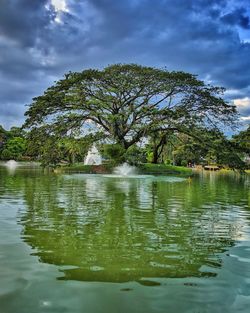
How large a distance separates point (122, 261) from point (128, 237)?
159cm

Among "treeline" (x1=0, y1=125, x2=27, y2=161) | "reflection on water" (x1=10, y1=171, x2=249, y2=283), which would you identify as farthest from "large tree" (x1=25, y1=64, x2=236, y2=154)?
"treeline" (x1=0, y1=125, x2=27, y2=161)

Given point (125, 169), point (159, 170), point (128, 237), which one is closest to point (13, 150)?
point (159, 170)

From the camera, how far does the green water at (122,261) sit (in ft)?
13.4

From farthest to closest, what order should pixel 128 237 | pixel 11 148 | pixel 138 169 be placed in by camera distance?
pixel 11 148, pixel 138 169, pixel 128 237

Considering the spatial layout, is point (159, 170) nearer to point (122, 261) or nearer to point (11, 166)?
point (11, 166)

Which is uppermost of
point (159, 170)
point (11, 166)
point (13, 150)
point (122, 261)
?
point (13, 150)

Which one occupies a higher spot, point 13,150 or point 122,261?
point 13,150

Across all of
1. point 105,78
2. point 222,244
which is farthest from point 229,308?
point 105,78

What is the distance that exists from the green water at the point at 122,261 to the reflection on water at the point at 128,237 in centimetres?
1

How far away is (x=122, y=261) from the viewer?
18.2 feet

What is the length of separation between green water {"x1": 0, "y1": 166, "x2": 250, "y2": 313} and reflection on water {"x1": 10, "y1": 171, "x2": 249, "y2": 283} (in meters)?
0.01

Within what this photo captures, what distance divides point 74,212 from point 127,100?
2595cm

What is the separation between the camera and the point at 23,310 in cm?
380

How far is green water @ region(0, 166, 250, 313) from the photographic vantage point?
13.4ft
